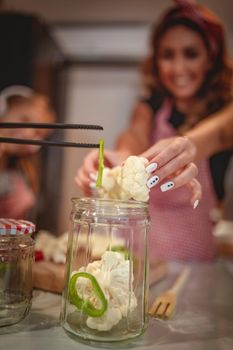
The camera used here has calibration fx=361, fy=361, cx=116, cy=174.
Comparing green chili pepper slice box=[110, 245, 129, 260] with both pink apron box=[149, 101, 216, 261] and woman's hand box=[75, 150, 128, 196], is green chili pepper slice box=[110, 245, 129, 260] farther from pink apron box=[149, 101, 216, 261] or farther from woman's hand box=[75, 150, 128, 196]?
pink apron box=[149, 101, 216, 261]

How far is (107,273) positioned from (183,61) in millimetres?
774

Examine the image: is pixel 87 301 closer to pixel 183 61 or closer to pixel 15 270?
pixel 15 270

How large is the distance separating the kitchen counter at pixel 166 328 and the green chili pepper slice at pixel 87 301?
44 mm

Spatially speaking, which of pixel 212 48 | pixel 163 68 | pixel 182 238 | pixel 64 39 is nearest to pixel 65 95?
pixel 64 39

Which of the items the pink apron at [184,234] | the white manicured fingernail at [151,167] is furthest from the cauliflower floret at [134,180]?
the pink apron at [184,234]

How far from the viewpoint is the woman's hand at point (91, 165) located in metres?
0.63

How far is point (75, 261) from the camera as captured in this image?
50 cm

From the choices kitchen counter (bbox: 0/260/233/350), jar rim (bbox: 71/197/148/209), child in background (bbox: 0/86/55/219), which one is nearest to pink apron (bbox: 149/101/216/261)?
kitchen counter (bbox: 0/260/233/350)

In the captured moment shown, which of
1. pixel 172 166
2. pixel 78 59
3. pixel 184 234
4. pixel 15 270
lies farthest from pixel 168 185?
pixel 78 59

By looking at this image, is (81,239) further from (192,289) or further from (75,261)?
(192,289)

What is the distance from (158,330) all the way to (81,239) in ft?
0.55

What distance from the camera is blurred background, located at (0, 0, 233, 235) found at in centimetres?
127

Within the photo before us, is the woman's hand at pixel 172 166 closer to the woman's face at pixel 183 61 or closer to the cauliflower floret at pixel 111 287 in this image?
the cauliflower floret at pixel 111 287

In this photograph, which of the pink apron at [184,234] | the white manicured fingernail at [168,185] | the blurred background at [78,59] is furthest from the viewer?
the blurred background at [78,59]
